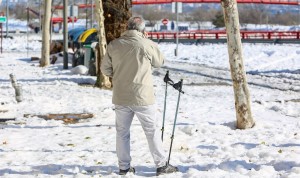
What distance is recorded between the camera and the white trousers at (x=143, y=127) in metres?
7.40

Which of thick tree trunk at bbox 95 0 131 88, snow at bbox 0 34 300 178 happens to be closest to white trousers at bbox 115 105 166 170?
snow at bbox 0 34 300 178

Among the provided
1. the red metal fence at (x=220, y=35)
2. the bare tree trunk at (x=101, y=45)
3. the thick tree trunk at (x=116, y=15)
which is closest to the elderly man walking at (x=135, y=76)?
the thick tree trunk at (x=116, y=15)

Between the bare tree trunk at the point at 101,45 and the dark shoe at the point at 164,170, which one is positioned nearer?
the dark shoe at the point at 164,170

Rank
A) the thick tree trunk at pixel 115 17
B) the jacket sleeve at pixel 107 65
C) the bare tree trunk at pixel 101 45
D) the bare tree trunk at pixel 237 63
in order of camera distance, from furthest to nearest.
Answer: the bare tree trunk at pixel 101 45, the thick tree trunk at pixel 115 17, the bare tree trunk at pixel 237 63, the jacket sleeve at pixel 107 65

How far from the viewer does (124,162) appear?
762 centimetres

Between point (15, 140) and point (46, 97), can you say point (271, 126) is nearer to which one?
point (15, 140)

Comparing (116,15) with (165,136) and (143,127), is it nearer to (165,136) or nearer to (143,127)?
Answer: (165,136)

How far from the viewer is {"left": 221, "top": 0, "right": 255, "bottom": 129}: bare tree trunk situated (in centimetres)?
1094

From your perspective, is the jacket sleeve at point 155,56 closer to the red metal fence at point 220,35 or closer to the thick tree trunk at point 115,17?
the thick tree trunk at point 115,17

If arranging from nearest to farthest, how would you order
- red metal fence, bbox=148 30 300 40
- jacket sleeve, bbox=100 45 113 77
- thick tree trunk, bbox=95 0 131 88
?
jacket sleeve, bbox=100 45 113 77
thick tree trunk, bbox=95 0 131 88
red metal fence, bbox=148 30 300 40

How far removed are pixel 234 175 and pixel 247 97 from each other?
378 centimetres

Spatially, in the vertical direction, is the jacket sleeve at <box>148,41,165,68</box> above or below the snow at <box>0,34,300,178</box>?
above

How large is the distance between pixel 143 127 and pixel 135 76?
23.9 inches

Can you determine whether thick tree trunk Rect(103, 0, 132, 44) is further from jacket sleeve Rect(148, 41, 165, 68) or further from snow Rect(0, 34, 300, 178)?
jacket sleeve Rect(148, 41, 165, 68)
